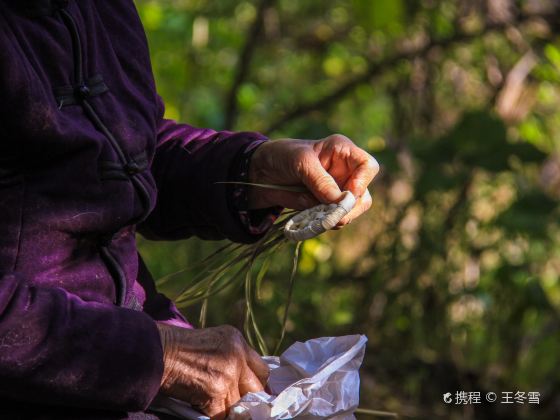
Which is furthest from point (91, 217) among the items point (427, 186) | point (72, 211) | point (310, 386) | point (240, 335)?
point (427, 186)

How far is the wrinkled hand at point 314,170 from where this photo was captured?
4.52 feet

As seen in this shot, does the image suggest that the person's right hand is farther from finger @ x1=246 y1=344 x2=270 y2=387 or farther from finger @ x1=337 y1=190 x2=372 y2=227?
finger @ x1=337 y1=190 x2=372 y2=227

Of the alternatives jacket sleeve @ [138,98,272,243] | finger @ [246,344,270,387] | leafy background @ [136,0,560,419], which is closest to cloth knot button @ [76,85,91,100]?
jacket sleeve @ [138,98,272,243]

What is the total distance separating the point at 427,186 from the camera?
308 centimetres

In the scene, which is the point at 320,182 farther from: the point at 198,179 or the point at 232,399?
the point at 232,399

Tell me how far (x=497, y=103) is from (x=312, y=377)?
8.26 ft

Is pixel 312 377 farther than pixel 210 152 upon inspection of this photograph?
No

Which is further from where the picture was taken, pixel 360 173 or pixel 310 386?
pixel 360 173

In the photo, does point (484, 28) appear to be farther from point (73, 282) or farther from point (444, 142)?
point (73, 282)

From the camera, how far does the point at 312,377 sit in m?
1.31

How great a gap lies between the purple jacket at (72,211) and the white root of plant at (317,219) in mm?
209

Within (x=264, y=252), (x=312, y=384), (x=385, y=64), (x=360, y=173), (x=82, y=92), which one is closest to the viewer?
(x=82, y=92)

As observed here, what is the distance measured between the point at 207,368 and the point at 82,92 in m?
0.40

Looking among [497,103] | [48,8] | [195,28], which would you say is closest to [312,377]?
[48,8]
